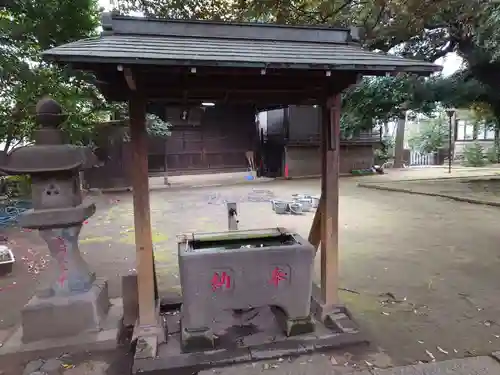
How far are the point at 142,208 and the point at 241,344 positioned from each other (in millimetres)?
1504

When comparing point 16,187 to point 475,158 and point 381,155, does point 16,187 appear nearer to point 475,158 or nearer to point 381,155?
point 381,155

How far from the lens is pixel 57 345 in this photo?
130 inches

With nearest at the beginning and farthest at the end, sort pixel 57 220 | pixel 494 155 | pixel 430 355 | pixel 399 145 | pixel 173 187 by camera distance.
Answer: pixel 430 355, pixel 57 220, pixel 173 187, pixel 399 145, pixel 494 155

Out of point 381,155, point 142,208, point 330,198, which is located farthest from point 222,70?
point 381,155

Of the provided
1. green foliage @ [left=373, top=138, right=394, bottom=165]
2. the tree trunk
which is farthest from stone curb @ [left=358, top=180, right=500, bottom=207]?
the tree trunk

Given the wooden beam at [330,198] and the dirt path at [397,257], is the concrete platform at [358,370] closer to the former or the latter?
the dirt path at [397,257]

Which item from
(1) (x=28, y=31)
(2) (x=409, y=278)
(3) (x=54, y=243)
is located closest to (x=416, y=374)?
(2) (x=409, y=278)

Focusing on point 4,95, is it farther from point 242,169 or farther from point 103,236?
point 242,169

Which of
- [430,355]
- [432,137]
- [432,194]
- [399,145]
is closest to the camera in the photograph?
[430,355]

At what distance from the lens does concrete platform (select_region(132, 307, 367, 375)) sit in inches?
117

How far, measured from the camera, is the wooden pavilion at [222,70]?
277 cm

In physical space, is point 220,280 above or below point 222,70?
below

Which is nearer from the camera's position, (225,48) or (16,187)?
(225,48)

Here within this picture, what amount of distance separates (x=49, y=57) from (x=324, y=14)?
7.71 meters
